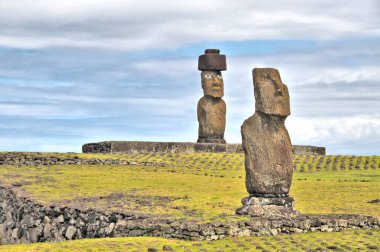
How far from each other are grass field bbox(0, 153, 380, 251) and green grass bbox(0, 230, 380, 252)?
A: 0.03 metres

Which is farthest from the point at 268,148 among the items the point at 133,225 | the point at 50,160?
the point at 50,160

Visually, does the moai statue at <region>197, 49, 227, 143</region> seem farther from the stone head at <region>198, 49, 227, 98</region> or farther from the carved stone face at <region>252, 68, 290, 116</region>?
the carved stone face at <region>252, 68, 290, 116</region>

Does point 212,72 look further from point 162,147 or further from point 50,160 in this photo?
point 50,160

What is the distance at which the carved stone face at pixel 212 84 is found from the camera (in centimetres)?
5472

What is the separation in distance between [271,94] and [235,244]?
5.61m

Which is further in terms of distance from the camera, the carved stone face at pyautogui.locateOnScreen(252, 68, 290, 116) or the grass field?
the carved stone face at pyautogui.locateOnScreen(252, 68, 290, 116)

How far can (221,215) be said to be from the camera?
920 inches

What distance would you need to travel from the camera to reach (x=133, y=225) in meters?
22.2

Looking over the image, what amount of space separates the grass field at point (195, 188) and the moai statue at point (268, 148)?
1226 millimetres

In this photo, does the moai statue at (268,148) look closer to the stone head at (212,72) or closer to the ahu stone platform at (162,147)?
the ahu stone platform at (162,147)

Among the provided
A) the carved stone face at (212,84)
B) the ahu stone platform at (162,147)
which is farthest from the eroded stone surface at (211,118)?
the ahu stone platform at (162,147)

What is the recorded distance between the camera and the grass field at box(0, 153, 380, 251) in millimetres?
20913

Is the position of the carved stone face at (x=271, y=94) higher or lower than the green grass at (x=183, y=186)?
higher

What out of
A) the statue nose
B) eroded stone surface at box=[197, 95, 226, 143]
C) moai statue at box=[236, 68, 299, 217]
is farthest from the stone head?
the statue nose
